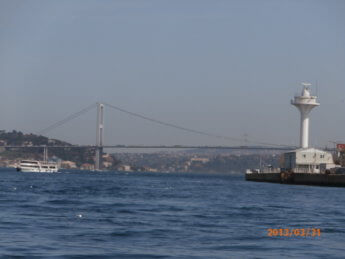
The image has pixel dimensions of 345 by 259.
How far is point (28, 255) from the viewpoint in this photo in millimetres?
17094

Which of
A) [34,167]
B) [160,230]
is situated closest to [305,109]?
[34,167]

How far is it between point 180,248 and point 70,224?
526 cm

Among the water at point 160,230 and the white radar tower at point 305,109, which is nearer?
the water at point 160,230

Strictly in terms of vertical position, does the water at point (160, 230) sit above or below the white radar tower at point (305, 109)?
below

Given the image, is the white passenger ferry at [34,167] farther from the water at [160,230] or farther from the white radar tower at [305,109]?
the water at [160,230]

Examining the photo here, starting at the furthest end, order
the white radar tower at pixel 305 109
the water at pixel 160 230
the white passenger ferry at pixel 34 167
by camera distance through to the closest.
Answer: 1. the white passenger ferry at pixel 34 167
2. the white radar tower at pixel 305 109
3. the water at pixel 160 230

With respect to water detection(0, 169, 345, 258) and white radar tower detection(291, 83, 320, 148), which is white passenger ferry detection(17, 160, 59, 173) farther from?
water detection(0, 169, 345, 258)

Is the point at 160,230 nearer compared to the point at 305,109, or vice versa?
the point at 160,230

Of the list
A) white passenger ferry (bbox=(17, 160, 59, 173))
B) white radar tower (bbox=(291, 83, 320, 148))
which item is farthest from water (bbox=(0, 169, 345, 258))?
white passenger ferry (bbox=(17, 160, 59, 173))

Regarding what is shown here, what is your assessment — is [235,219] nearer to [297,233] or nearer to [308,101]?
[297,233]

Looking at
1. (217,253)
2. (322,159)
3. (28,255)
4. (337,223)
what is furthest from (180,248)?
(322,159)

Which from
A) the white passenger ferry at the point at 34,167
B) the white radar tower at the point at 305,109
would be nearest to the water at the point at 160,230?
the white radar tower at the point at 305,109

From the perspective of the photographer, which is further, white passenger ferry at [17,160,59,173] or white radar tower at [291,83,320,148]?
white passenger ferry at [17,160,59,173]

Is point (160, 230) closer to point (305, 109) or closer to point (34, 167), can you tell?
point (305, 109)
